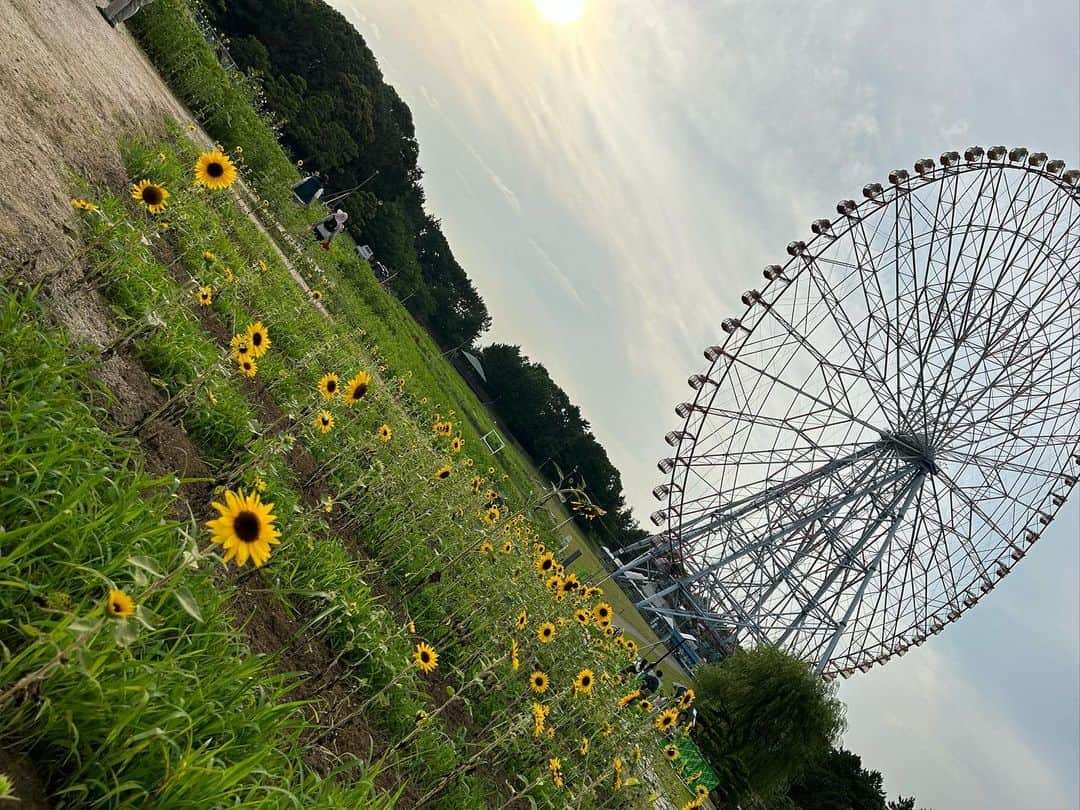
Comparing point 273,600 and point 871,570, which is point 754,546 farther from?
point 273,600

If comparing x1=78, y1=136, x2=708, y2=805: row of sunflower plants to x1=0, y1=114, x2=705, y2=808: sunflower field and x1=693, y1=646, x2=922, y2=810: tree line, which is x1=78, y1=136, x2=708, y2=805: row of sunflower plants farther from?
x1=693, y1=646, x2=922, y2=810: tree line

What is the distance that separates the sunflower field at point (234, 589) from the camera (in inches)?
84.0

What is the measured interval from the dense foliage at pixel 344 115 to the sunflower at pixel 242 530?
40.7 meters

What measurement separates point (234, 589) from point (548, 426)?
200ft

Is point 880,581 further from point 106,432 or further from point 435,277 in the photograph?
point 435,277

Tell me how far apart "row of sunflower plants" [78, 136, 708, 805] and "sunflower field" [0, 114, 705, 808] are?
37 millimetres

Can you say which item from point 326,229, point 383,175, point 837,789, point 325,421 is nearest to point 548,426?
point 383,175

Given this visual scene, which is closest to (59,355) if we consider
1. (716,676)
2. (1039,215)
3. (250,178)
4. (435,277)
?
(250,178)

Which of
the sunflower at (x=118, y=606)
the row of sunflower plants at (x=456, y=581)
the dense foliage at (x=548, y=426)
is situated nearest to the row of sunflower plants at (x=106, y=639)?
the sunflower at (x=118, y=606)

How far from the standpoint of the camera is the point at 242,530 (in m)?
2.30

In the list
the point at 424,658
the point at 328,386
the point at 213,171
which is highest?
the point at 213,171

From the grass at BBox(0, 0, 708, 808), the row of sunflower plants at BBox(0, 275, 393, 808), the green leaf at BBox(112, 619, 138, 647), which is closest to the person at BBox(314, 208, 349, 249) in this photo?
the grass at BBox(0, 0, 708, 808)

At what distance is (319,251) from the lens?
19516 millimetres

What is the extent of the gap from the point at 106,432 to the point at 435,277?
72.0m
